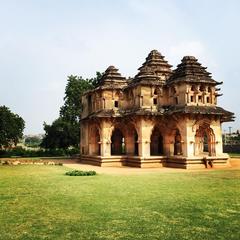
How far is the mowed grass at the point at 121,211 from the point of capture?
7812mm

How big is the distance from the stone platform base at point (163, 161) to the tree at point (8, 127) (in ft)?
60.1

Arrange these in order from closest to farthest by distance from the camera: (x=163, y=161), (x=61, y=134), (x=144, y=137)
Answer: (x=163, y=161) < (x=144, y=137) < (x=61, y=134)

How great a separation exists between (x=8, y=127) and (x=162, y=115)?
24693 millimetres

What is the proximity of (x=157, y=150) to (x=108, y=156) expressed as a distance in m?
5.68

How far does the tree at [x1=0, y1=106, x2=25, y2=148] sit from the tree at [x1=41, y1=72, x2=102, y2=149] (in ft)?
15.6

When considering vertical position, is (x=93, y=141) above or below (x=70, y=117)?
below

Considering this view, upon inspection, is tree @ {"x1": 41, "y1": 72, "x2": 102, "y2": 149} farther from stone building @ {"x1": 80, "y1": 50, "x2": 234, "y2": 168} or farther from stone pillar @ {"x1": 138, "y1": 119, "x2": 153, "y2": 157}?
stone pillar @ {"x1": 138, "y1": 119, "x2": 153, "y2": 157}

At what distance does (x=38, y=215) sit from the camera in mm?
9602

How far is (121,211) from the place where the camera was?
9875mm

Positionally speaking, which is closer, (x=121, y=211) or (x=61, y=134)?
(x=121, y=211)

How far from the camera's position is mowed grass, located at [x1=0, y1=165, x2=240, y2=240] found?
7.81 m

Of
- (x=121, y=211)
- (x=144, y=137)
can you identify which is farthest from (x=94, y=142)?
(x=121, y=211)

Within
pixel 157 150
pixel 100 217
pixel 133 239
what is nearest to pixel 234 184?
pixel 100 217

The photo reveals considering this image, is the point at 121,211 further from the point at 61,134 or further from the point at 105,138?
the point at 61,134
